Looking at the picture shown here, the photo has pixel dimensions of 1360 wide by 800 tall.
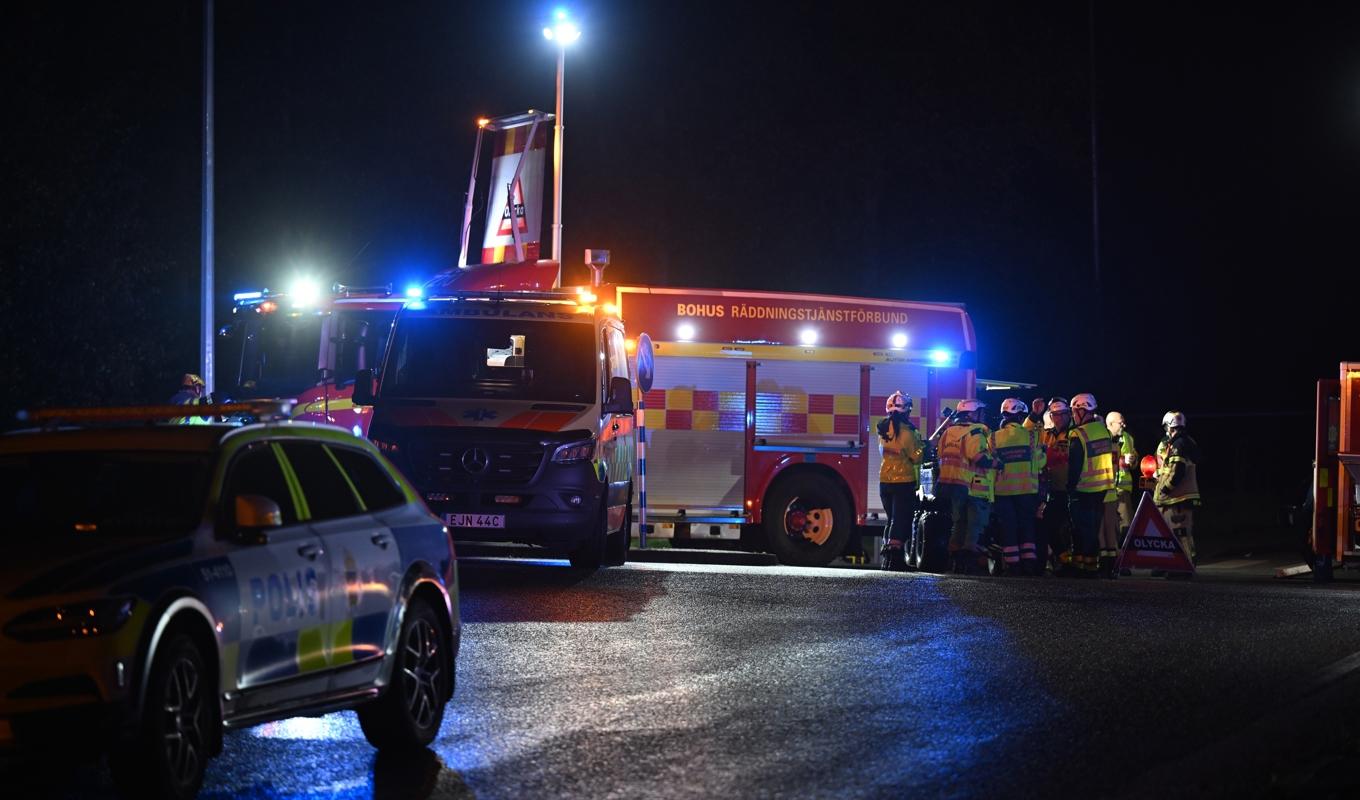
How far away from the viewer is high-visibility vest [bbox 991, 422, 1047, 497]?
717 inches

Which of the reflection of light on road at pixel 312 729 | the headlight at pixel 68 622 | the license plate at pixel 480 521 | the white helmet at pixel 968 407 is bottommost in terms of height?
the reflection of light on road at pixel 312 729

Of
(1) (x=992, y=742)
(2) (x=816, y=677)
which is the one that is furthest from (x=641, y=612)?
(1) (x=992, y=742)

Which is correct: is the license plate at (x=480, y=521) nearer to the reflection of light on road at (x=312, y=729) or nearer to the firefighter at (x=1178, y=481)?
the reflection of light on road at (x=312, y=729)

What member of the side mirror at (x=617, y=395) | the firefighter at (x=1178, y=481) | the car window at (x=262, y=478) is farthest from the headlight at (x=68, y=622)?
the firefighter at (x=1178, y=481)

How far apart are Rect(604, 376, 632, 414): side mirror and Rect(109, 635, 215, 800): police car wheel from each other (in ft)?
30.8

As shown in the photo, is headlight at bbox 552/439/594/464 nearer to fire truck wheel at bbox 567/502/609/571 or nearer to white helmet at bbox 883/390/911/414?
fire truck wheel at bbox 567/502/609/571

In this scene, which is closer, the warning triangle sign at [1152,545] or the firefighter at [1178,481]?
the warning triangle sign at [1152,545]

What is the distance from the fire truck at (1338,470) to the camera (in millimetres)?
17625

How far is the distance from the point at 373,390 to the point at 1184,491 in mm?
8722

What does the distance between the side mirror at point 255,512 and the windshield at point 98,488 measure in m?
0.16

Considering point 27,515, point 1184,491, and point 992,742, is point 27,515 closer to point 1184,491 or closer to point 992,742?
point 992,742

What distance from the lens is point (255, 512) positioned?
6988 mm

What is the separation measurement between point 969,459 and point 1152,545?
82.6 inches

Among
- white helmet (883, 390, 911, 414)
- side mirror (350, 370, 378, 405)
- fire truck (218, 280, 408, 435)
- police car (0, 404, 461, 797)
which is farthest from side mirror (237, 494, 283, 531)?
white helmet (883, 390, 911, 414)
